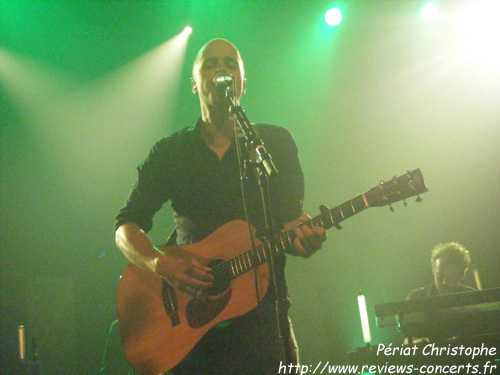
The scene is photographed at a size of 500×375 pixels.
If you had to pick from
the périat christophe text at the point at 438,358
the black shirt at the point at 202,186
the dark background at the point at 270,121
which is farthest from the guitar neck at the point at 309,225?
the dark background at the point at 270,121

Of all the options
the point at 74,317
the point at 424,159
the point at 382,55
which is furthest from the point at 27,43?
the point at 424,159

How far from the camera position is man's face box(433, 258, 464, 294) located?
5344mm

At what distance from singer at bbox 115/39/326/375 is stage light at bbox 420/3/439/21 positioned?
4120 millimetres

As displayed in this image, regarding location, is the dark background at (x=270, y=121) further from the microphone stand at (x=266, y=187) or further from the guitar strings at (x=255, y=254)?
the microphone stand at (x=266, y=187)

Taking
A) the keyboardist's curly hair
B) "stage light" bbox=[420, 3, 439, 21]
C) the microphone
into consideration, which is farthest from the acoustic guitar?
"stage light" bbox=[420, 3, 439, 21]

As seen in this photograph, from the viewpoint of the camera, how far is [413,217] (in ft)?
21.7

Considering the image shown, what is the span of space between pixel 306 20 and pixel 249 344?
5.01m

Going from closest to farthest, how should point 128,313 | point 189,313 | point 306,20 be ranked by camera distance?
point 189,313
point 128,313
point 306,20

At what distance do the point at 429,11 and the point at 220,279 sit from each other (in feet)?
17.1

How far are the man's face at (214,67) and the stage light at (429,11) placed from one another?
13.5 feet

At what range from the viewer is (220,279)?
236 centimetres

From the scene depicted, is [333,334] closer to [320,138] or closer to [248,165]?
[320,138]

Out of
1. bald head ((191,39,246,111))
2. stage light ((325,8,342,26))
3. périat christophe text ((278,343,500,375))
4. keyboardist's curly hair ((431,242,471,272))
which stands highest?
stage light ((325,8,342,26))

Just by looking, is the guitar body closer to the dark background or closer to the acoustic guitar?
the acoustic guitar
